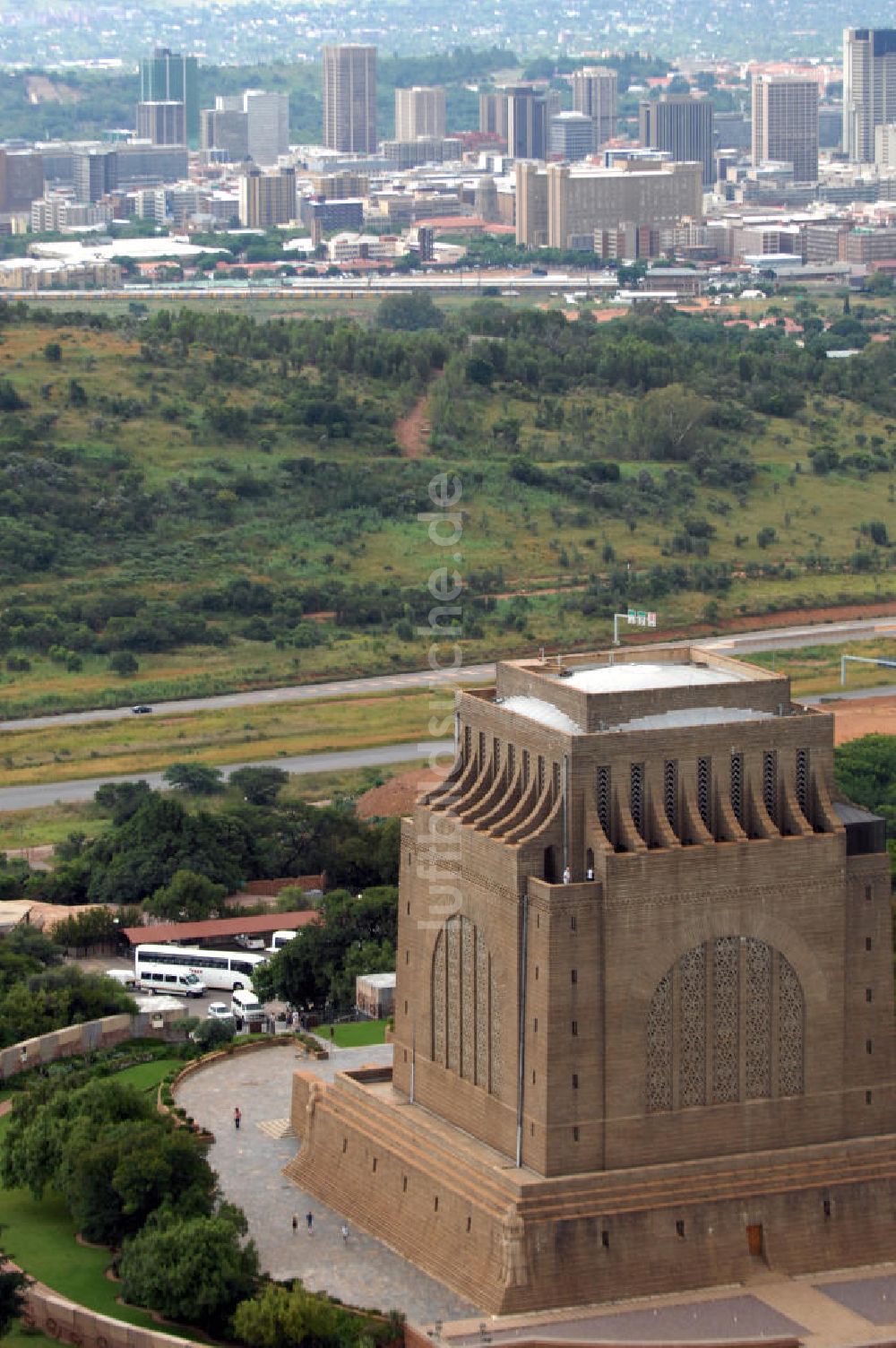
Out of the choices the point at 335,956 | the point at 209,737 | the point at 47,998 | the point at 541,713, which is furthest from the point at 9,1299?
the point at 209,737

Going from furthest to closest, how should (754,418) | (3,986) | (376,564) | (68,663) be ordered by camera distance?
(754,418), (376,564), (68,663), (3,986)

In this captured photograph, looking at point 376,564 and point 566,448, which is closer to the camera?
point 376,564

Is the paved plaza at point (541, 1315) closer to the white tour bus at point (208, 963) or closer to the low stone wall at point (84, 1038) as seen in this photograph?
the low stone wall at point (84, 1038)

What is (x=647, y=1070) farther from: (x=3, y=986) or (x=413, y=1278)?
(x=3, y=986)

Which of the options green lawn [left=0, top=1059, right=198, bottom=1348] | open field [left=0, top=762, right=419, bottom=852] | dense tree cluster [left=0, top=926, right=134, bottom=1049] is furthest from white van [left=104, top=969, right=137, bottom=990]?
open field [left=0, top=762, right=419, bottom=852]

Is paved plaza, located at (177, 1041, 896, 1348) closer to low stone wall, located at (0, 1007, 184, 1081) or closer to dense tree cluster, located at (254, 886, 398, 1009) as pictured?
low stone wall, located at (0, 1007, 184, 1081)

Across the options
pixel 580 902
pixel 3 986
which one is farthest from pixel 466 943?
pixel 3 986

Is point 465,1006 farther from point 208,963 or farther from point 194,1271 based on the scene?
point 208,963
